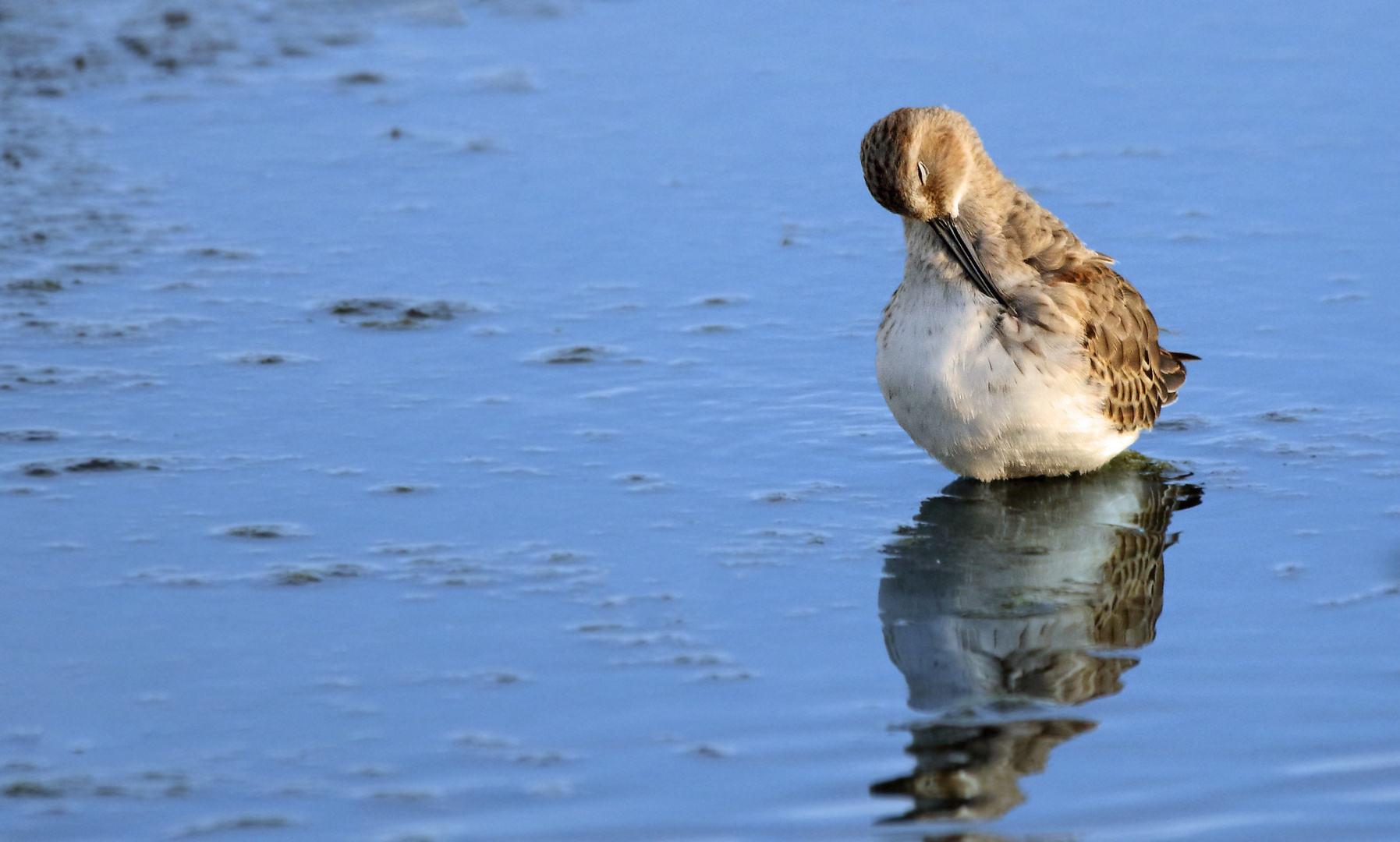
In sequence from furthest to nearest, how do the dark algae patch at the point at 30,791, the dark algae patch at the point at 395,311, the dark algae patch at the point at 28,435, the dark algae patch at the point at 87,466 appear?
the dark algae patch at the point at 395,311, the dark algae patch at the point at 28,435, the dark algae patch at the point at 87,466, the dark algae patch at the point at 30,791

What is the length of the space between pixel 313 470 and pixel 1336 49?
6.82m

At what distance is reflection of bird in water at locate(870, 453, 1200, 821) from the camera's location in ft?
15.0

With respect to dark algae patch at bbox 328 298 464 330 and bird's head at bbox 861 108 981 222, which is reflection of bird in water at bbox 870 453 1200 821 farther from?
dark algae patch at bbox 328 298 464 330

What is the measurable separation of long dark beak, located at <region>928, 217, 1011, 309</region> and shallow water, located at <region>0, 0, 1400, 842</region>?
73 centimetres

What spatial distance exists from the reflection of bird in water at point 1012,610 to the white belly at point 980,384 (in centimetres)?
21

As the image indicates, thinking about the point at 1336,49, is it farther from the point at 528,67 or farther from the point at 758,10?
the point at 528,67

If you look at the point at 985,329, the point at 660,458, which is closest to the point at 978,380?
the point at 985,329

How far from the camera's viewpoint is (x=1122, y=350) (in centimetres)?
643

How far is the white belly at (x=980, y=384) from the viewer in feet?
19.7

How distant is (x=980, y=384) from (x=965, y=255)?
46 cm

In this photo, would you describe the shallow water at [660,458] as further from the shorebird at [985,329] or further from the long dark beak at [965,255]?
the long dark beak at [965,255]

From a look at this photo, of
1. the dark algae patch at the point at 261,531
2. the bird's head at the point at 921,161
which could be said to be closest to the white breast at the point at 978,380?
the bird's head at the point at 921,161

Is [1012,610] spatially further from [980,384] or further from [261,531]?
[261,531]

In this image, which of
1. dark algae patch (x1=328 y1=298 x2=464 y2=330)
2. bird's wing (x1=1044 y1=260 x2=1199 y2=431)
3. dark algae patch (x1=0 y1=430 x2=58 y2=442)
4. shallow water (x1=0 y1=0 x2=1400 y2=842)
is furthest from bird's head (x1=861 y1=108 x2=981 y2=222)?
dark algae patch (x1=0 y1=430 x2=58 y2=442)
